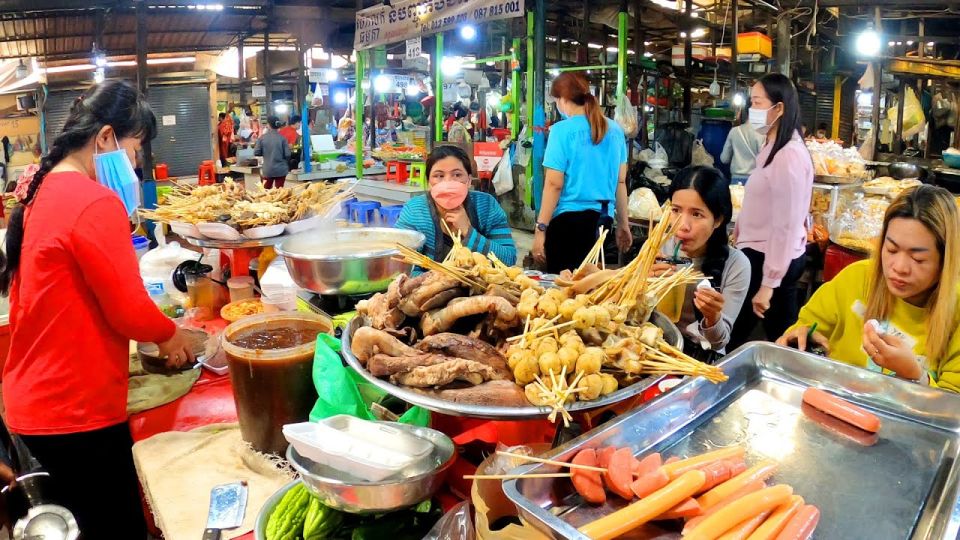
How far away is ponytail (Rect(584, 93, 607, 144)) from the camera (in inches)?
193

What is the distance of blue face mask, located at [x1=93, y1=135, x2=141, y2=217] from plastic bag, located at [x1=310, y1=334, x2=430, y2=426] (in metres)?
1.35

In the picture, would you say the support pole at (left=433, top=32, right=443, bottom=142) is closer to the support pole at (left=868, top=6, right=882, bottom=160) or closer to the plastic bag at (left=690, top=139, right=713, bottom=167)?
the plastic bag at (left=690, top=139, right=713, bottom=167)

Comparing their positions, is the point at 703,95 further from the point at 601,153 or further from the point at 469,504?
the point at 469,504

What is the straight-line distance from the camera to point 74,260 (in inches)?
91.3

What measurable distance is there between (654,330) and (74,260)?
2.06 m

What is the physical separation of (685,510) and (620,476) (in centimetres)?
13

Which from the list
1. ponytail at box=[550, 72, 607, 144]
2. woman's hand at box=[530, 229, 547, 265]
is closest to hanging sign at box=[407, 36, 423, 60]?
ponytail at box=[550, 72, 607, 144]

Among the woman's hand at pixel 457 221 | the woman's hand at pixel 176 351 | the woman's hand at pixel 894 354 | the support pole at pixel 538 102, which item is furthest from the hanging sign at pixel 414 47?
the woman's hand at pixel 894 354

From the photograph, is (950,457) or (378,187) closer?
(950,457)

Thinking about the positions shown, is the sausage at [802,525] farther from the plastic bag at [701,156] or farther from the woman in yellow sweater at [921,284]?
the plastic bag at [701,156]

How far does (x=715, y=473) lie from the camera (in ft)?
4.28

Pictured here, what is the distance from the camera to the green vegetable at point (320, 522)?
4.72ft

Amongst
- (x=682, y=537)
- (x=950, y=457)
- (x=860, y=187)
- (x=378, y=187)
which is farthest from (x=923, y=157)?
(x=682, y=537)

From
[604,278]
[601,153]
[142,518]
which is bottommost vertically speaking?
[142,518]
